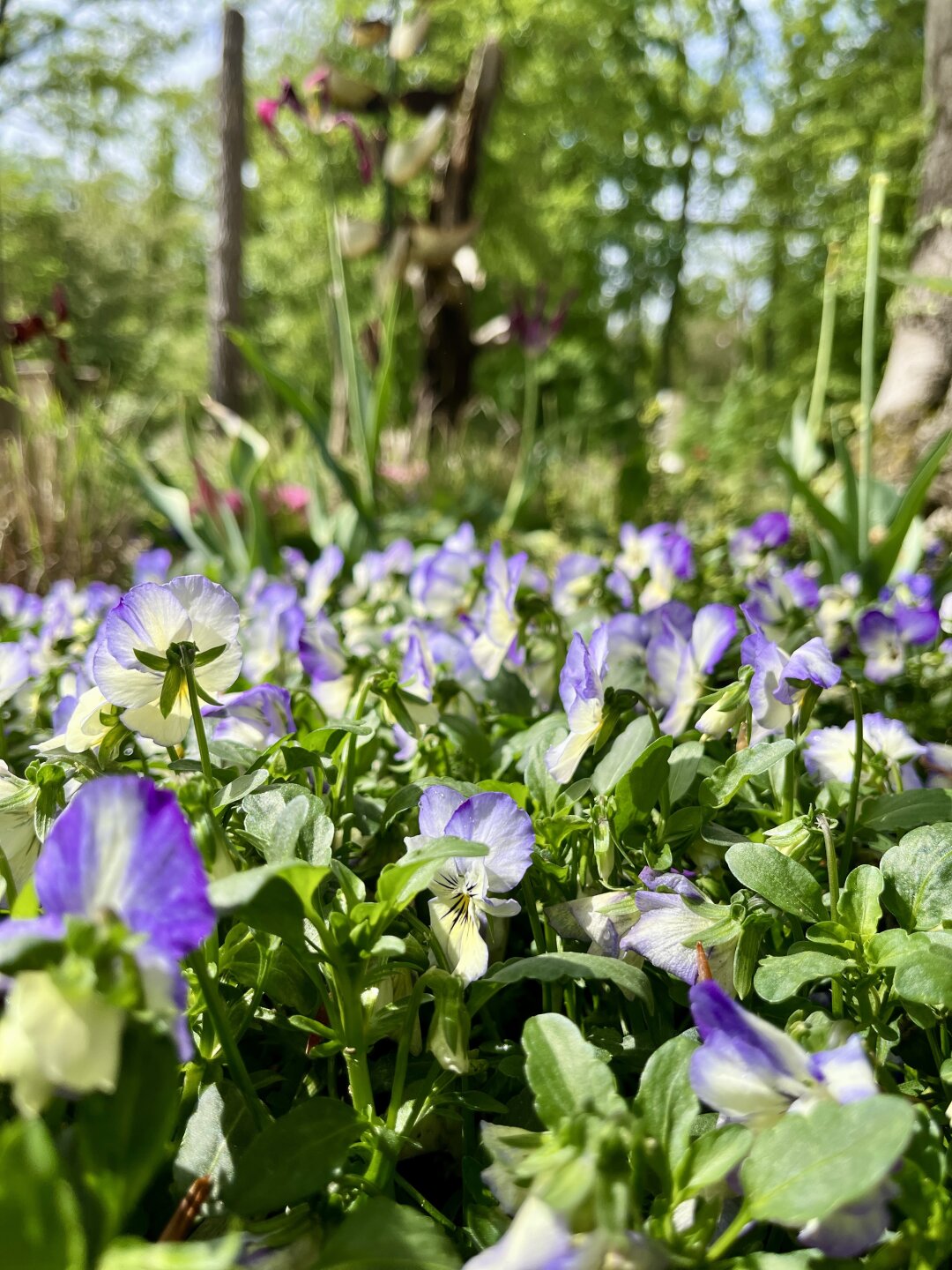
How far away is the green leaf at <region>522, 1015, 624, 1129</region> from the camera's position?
0.48 meters

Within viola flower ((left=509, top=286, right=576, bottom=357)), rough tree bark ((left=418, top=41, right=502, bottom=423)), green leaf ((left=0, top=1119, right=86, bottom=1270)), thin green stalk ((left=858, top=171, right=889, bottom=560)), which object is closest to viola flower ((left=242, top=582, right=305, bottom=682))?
green leaf ((left=0, top=1119, right=86, bottom=1270))

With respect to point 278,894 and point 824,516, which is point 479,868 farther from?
point 824,516

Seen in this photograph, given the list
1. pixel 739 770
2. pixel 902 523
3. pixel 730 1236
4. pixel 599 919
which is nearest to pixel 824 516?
pixel 902 523

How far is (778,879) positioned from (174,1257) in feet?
1.40

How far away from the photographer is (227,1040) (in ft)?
1.70

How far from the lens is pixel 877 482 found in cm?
278

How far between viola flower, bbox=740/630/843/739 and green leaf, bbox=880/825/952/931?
0.13 metres

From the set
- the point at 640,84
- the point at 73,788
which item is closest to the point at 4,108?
the point at 640,84

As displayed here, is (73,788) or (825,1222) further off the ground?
(73,788)

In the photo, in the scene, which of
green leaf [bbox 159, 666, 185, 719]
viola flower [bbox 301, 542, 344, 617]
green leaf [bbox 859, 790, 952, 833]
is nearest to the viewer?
green leaf [bbox 159, 666, 185, 719]

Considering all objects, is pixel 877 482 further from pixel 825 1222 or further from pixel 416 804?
pixel 825 1222

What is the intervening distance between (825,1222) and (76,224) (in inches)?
999

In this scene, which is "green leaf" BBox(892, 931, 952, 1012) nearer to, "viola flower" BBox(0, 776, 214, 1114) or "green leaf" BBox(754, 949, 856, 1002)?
"green leaf" BBox(754, 949, 856, 1002)

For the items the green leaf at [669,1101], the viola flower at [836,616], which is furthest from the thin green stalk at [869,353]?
the green leaf at [669,1101]
